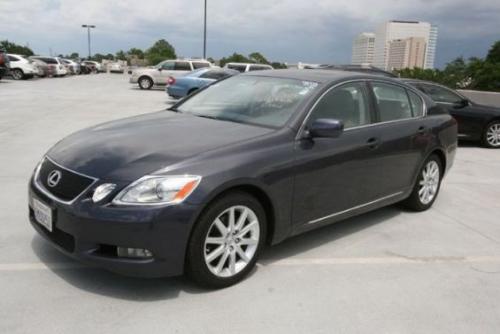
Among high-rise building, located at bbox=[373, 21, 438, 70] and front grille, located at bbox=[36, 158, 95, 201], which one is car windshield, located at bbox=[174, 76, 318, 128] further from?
high-rise building, located at bbox=[373, 21, 438, 70]

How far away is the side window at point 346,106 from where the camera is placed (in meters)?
4.26

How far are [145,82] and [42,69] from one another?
37.2 feet

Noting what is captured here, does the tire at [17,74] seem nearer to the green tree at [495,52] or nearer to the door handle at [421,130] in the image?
the door handle at [421,130]

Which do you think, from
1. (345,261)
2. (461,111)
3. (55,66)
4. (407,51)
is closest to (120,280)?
(345,261)

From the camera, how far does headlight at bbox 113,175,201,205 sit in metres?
3.15

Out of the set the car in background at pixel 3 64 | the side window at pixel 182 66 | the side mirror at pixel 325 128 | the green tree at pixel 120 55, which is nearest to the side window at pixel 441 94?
the side mirror at pixel 325 128

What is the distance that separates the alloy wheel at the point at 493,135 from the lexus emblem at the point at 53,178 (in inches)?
412

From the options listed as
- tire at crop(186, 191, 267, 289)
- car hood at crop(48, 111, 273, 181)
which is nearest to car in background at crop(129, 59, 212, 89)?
car hood at crop(48, 111, 273, 181)

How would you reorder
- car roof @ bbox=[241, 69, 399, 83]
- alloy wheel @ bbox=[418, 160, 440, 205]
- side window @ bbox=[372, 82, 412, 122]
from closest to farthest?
car roof @ bbox=[241, 69, 399, 83] → side window @ bbox=[372, 82, 412, 122] → alloy wheel @ bbox=[418, 160, 440, 205]

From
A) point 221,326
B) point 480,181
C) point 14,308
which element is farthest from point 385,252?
point 480,181

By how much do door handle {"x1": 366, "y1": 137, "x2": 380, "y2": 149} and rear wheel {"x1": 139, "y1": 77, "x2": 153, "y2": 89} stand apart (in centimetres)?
2395

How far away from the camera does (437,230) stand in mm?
5207

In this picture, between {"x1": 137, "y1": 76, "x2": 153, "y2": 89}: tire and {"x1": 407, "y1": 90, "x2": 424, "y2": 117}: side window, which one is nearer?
{"x1": 407, "y1": 90, "x2": 424, "y2": 117}: side window

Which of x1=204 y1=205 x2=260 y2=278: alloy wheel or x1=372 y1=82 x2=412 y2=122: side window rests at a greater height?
x1=372 y1=82 x2=412 y2=122: side window
